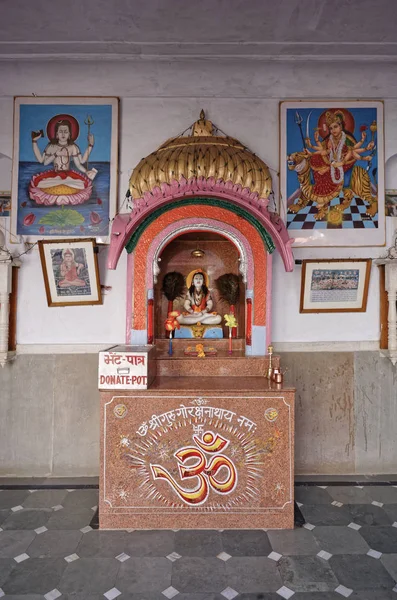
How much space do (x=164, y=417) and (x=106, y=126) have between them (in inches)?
142

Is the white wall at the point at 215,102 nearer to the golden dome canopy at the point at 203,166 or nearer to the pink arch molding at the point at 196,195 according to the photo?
the golden dome canopy at the point at 203,166

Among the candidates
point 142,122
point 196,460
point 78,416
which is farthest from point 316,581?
point 142,122

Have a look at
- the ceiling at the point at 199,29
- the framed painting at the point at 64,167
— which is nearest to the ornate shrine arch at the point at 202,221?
the framed painting at the point at 64,167

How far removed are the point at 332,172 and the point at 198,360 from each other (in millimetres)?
2882

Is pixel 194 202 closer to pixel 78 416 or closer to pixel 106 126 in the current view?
pixel 106 126

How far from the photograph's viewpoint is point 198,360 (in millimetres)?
4527

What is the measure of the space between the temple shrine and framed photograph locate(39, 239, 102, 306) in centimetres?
67

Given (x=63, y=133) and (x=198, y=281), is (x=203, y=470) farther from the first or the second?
(x=63, y=133)

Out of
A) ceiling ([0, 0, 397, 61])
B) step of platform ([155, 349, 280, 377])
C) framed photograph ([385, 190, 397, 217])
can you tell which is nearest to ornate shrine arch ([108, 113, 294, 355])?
step of platform ([155, 349, 280, 377])

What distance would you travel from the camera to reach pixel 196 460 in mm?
3775

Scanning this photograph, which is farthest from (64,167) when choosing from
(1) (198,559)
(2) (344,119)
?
(1) (198,559)

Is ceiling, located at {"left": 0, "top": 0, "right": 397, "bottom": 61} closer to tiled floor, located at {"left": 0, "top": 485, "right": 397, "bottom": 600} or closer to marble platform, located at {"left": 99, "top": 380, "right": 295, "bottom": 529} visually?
marble platform, located at {"left": 99, "top": 380, "right": 295, "bottom": 529}

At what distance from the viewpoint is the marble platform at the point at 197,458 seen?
374 centimetres

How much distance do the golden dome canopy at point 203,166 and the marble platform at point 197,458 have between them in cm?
221
